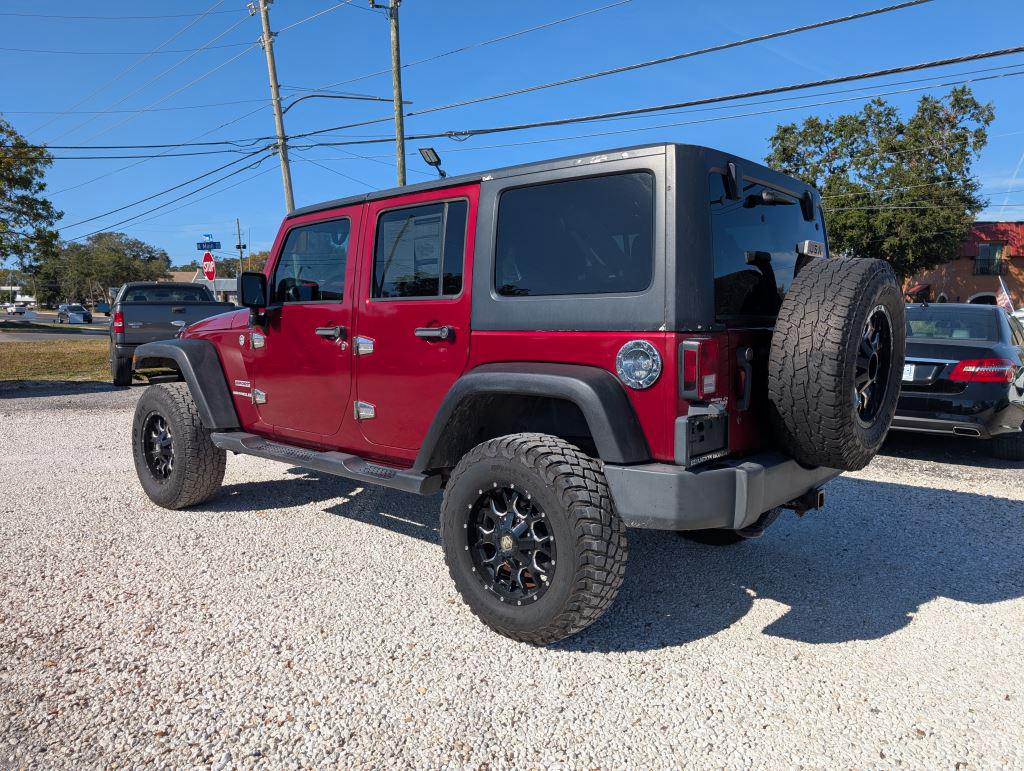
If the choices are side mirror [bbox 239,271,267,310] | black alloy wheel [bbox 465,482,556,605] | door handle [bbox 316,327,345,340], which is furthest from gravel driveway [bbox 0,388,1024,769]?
side mirror [bbox 239,271,267,310]

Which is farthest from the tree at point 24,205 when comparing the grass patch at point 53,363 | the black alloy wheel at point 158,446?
the black alloy wheel at point 158,446

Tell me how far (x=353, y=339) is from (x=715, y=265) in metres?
1.98

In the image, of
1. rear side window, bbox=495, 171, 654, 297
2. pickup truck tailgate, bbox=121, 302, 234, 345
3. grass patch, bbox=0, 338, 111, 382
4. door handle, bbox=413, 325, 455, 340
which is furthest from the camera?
→ grass patch, bbox=0, 338, 111, 382

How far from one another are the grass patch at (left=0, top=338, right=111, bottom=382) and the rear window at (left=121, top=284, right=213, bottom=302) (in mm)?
2288

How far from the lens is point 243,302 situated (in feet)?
13.8

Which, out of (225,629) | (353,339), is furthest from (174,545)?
(353,339)

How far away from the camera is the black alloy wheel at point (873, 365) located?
2.99 m

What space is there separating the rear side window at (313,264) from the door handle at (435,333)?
749 millimetres

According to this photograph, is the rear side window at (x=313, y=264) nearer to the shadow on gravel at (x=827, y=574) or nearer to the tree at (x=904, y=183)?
the shadow on gravel at (x=827, y=574)

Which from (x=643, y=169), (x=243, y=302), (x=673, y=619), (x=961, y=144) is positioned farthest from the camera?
(x=961, y=144)

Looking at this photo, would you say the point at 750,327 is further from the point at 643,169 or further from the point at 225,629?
the point at 225,629

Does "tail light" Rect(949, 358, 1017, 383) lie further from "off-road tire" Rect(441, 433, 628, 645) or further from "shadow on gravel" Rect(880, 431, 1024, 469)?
"off-road tire" Rect(441, 433, 628, 645)

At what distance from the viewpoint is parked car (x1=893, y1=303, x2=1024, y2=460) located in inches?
237

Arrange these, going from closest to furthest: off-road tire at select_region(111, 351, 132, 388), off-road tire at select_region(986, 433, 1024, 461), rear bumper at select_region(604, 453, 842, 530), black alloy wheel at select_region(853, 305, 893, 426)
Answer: rear bumper at select_region(604, 453, 842, 530), black alloy wheel at select_region(853, 305, 893, 426), off-road tire at select_region(986, 433, 1024, 461), off-road tire at select_region(111, 351, 132, 388)
